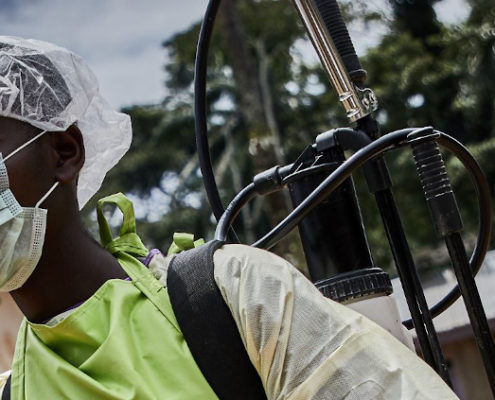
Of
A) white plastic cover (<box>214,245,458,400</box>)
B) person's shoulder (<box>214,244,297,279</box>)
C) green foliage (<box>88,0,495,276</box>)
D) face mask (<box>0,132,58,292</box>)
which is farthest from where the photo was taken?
green foliage (<box>88,0,495,276</box>)

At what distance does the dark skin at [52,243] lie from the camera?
2.02 metres

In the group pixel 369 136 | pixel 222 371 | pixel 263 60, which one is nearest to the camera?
pixel 222 371

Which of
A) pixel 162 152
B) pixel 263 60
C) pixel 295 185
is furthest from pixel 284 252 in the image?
pixel 162 152

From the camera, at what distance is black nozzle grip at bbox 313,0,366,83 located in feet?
7.32

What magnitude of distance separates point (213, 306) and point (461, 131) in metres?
23.2

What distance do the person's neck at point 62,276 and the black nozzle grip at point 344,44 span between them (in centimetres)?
76

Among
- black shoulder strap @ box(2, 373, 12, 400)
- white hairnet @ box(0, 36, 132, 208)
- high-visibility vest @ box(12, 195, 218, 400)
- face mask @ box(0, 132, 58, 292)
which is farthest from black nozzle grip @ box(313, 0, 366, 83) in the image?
black shoulder strap @ box(2, 373, 12, 400)

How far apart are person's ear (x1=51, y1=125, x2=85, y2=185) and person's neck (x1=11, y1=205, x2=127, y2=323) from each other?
0.11 meters

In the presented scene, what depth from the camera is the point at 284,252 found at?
529 inches

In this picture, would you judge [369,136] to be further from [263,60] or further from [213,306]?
[263,60]

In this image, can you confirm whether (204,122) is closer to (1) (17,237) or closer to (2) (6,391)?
(1) (17,237)

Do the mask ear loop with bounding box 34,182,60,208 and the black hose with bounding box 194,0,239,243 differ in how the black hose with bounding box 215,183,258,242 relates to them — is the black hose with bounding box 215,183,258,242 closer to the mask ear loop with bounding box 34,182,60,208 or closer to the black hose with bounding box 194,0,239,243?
the black hose with bounding box 194,0,239,243

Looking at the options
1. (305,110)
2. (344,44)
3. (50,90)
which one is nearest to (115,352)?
(50,90)

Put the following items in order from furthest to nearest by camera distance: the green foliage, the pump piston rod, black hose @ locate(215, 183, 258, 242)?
the green foliage → black hose @ locate(215, 183, 258, 242) → the pump piston rod
